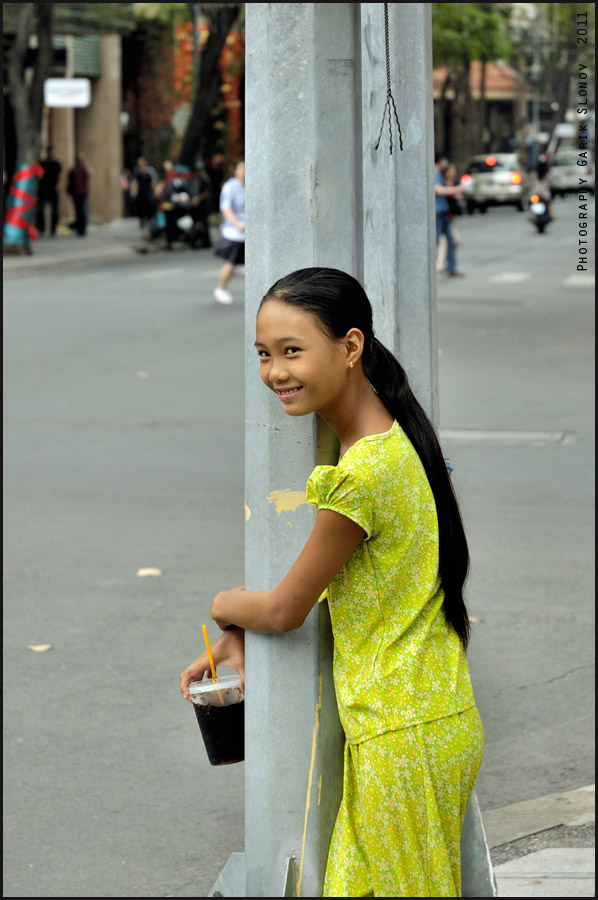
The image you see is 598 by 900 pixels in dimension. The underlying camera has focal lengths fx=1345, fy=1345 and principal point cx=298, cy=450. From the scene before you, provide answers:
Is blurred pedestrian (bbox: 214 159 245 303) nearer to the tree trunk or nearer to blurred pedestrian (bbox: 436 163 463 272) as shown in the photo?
blurred pedestrian (bbox: 436 163 463 272)

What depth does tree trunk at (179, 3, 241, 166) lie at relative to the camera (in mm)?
32406

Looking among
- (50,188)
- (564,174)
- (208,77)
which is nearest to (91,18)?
(208,77)

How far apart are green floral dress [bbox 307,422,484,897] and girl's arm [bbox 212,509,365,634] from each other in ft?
0.10

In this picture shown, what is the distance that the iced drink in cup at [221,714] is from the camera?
8.84ft

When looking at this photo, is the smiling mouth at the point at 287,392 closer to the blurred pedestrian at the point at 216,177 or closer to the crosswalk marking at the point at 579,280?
the crosswalk marking at the point at 579,280

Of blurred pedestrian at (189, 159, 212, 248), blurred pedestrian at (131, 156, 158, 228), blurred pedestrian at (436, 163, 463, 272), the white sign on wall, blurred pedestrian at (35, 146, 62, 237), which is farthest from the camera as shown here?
blurred pedestrian at (131, 156, 158, 228)

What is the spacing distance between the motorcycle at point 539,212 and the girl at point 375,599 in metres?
27.9

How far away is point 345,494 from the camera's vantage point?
88.4 inches

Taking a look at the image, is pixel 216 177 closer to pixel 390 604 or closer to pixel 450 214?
pixel 450 214

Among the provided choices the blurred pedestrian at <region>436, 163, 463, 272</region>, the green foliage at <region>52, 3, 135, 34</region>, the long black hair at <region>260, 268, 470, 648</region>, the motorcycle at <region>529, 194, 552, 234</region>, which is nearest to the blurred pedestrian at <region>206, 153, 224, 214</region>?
the green foliage at <region>52, 3, 135, 34</region>

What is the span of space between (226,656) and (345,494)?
22.1 inches

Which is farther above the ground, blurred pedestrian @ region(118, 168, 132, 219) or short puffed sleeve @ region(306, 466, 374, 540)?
blurred pedestrian @ region(118, 168, 132, 219)

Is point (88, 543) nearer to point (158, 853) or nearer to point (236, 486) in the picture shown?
point (236, 486)

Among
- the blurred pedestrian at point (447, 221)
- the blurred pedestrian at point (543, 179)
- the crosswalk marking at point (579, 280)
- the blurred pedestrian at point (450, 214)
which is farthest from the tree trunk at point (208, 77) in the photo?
the crosswalk marking at point (579, 280)
